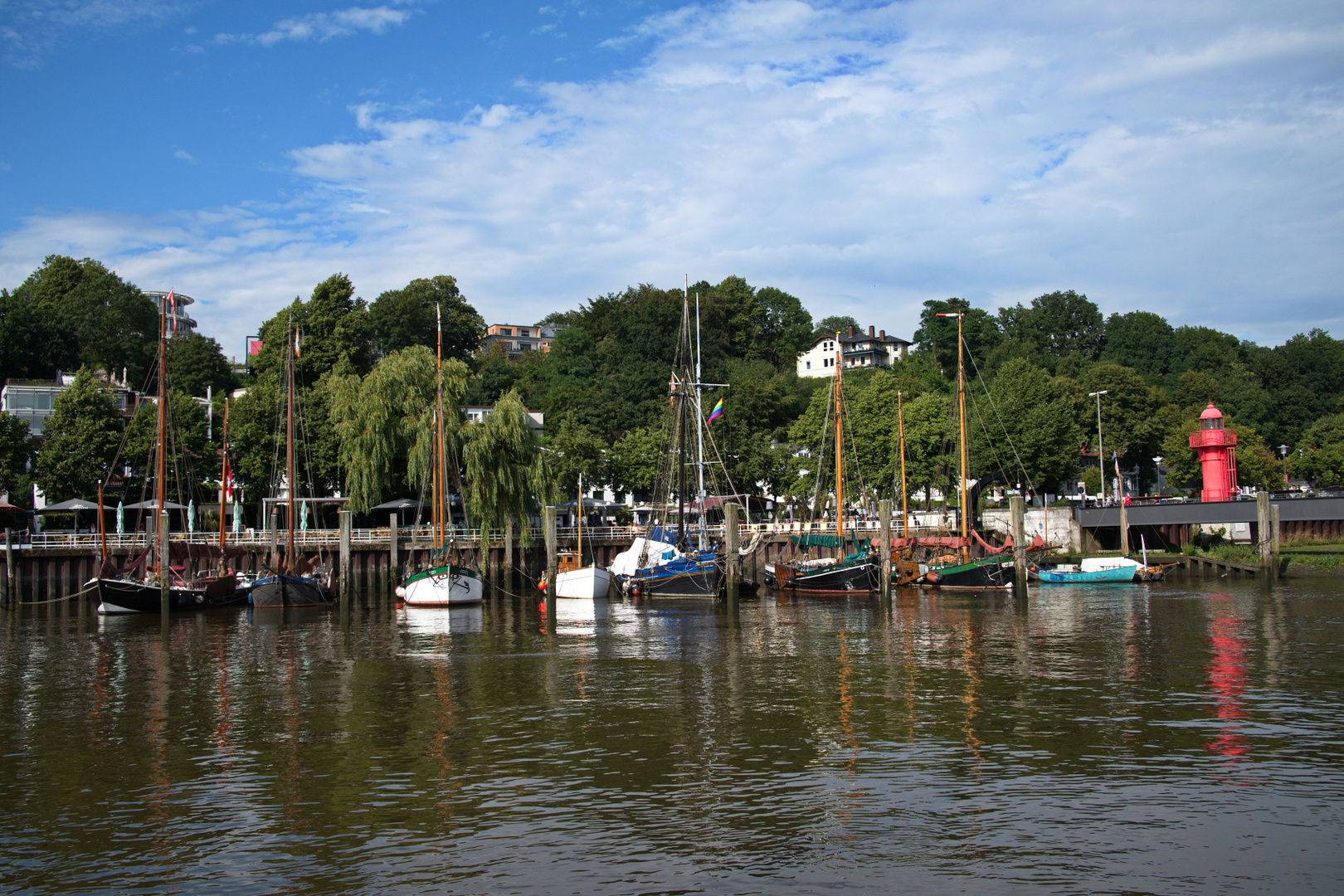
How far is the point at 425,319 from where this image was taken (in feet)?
334

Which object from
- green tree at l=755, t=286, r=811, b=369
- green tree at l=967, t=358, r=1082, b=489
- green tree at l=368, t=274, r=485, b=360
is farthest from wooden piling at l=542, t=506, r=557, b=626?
green tree at l=755, t=286, r=811, b=369

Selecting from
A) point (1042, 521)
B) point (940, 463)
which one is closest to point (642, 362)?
point (940, 463)

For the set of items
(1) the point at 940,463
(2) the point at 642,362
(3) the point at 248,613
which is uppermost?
(2) the point at 642,362

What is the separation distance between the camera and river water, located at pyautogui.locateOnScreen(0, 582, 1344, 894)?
11547mm

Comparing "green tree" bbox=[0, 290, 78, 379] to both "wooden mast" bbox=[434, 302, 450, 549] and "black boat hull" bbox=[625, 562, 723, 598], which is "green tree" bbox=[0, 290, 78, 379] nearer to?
"wooden mast" bbox=[434, 302, 450, 549]

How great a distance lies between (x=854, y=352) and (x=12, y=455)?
111548 millimetres

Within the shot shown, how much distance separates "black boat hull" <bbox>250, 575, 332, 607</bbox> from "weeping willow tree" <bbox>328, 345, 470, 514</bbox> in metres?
8.47

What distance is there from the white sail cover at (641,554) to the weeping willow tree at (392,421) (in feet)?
33.8

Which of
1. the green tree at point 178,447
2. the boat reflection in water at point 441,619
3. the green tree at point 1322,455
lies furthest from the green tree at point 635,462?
the green tree at point 1322,455

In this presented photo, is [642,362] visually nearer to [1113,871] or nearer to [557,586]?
[557,586]

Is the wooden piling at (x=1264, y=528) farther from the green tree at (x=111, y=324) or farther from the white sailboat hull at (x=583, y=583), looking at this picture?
the green tree at (x=111, y=324)

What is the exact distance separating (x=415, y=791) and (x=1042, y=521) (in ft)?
195

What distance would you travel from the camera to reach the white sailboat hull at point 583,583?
49.3 m

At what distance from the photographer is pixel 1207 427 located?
66750mm
